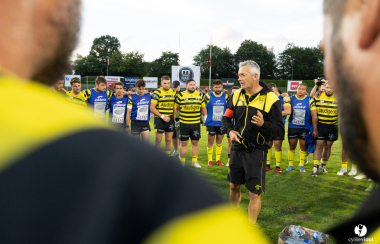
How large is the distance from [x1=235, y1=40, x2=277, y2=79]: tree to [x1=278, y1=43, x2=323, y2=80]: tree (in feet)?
7.04

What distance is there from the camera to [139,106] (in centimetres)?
836

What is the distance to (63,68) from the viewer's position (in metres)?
0.64

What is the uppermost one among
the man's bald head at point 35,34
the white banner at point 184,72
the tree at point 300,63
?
the tree at point 300,63

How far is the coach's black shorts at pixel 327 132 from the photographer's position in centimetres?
704

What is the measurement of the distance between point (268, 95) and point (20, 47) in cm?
354

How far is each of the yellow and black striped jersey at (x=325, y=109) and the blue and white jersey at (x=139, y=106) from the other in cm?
494

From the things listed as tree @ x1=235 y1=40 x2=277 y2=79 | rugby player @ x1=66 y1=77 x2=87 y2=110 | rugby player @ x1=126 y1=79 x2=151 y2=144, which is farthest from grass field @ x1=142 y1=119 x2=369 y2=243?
tree @ x1=235 y1=40 x2=277 y2=79

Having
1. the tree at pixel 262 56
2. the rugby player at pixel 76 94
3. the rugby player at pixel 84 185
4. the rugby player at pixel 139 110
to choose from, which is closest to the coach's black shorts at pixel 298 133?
the rugby player at pixel 139 110

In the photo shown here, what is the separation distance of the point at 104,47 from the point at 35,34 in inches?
3440

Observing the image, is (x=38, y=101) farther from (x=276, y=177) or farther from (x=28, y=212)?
(x=276, y=177)

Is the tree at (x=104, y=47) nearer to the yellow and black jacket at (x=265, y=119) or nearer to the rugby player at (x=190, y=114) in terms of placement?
the rugby player at (x=190, y=114)

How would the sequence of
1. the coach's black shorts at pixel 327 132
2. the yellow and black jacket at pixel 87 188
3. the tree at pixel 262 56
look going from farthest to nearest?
the tree at pixel 262 56
the coach's black shorts at pixel 327 132
the yellow and black jacket at pixel 87 188

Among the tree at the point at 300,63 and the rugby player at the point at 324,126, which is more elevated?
the tree at the point at 300,63

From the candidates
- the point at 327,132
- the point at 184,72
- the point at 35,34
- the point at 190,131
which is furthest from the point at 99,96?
→ the point at 184,72
